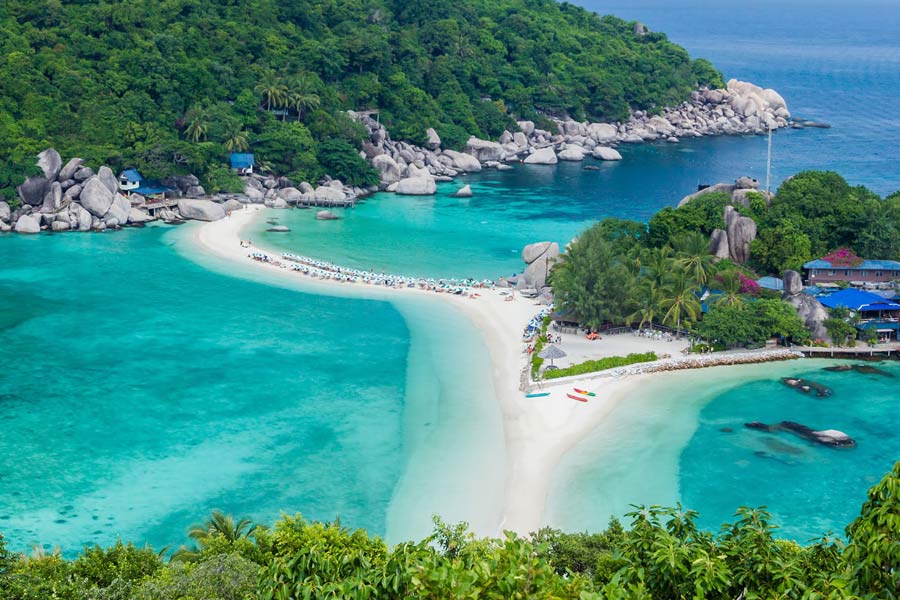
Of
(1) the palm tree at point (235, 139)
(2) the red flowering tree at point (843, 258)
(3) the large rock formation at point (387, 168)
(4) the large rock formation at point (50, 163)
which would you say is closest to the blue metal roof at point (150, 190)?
(4) the large rock formation at point (50, 163)

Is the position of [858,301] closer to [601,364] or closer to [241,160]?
[601,364]

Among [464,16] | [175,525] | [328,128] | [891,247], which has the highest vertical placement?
[464,16]

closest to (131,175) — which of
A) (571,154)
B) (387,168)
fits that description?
(387,168)

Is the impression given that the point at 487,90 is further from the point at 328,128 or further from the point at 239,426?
the point at 239,426

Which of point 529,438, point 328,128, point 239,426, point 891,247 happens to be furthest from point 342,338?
point 328,128

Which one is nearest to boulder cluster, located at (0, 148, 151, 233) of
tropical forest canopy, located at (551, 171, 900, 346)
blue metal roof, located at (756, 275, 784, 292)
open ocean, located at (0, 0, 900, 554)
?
open ocean, located at (0, 0, 900, 554)

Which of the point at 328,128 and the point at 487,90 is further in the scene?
the point at 487,90
